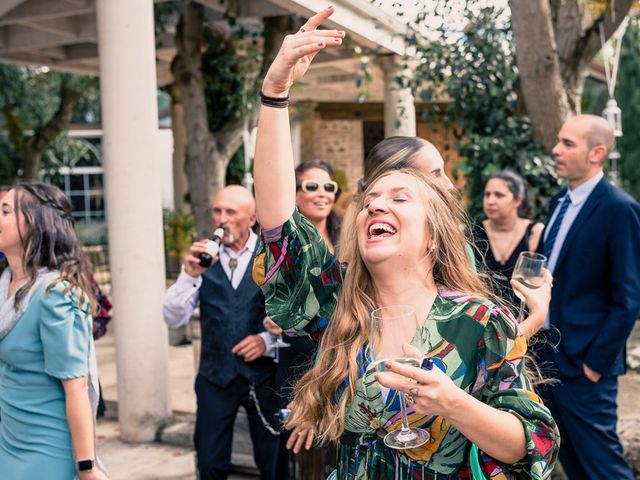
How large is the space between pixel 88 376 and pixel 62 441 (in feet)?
0.85

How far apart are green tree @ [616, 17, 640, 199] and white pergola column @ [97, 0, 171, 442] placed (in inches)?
787

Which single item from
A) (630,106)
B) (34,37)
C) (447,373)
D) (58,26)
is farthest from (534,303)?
(630,106)

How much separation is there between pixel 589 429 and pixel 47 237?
109 inches

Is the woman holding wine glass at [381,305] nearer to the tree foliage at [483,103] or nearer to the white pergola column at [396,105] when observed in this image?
the tree foliage at [483,103]

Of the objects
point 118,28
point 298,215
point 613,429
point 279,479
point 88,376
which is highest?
point 118,28

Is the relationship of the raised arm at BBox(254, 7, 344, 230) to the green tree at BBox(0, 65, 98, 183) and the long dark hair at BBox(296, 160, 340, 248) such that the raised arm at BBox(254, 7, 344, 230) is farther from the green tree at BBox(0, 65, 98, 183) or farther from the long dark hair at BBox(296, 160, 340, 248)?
the green tree at BBox(0, 65, 98, 183)

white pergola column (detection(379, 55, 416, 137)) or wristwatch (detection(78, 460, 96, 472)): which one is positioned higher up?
white pergola column (detection(379, 55, 416, 137))

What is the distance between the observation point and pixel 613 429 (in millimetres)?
4008

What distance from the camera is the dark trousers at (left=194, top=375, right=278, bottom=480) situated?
13.8ft

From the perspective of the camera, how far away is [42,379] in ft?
9.76

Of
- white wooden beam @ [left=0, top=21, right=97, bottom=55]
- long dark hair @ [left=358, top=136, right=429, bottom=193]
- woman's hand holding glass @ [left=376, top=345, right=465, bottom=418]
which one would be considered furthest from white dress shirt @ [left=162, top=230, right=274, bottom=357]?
white wooden beam @ [left=0, top=21, right=97, bottom=55]

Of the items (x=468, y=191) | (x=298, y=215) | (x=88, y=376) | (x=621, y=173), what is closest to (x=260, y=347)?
(x=88, y=376)

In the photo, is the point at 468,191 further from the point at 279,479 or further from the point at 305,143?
the point at 305,143

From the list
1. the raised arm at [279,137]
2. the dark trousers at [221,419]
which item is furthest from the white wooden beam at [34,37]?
the raised arm at [279,137]
